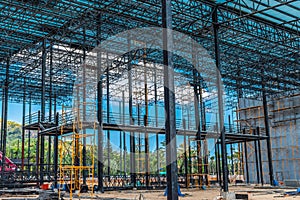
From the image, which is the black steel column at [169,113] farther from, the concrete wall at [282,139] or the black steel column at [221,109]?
the concrete wall at [282,139]

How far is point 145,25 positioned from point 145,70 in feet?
16.5

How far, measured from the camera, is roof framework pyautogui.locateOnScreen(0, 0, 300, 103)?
79.5 feet

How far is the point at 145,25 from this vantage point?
28172 mm

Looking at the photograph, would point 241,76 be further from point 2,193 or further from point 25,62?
point 2,193

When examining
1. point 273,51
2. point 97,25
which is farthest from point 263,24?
point 97,25

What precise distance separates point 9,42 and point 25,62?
6.56 m

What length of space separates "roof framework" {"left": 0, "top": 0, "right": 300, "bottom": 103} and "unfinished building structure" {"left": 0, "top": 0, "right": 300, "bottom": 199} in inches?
3.9

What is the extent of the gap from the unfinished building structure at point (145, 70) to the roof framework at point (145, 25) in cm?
10

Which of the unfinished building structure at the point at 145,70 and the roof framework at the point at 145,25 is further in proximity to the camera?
the roof framework at the point at 145,25

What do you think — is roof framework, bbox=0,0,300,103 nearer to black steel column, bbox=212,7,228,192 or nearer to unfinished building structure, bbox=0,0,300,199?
unfinished building structure, bbox=0,0,300,199

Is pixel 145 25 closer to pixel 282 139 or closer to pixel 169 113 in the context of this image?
pixel 169 113

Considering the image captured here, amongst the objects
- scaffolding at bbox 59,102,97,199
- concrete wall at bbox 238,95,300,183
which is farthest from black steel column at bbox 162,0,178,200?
concrete wall at bbox 238,95,300,183

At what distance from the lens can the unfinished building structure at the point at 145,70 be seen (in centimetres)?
2242

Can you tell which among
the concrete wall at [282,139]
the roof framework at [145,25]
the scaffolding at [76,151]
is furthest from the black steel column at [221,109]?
the concrete wall at [282,139]
